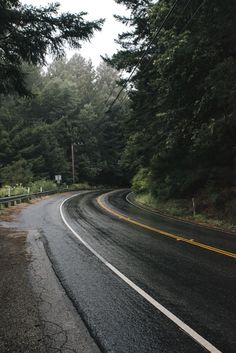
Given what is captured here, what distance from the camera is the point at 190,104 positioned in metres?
18.0

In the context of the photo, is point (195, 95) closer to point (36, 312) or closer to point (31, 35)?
point (31, 35)

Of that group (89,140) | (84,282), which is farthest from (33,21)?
(89,140)

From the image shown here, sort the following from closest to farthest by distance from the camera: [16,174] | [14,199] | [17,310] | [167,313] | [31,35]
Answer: [167,313] < [17,310] < [31,35] < [14,199] < [16,174]

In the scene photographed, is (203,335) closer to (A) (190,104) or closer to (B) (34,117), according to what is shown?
(A) (190,104)

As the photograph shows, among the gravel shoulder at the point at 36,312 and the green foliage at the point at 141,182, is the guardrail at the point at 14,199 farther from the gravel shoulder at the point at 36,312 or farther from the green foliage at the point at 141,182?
the gravel shoulder at the point at 36,312

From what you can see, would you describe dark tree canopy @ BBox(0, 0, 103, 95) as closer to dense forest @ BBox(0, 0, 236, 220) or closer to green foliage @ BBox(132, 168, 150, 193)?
dense forest @ BBox(0, 0, 236, 220)

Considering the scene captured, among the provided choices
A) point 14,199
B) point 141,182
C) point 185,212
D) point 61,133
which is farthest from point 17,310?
point 61,133

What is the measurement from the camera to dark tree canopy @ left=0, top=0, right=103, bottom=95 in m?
12.1

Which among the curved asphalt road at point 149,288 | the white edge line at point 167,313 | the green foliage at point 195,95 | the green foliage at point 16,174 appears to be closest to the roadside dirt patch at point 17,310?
the curved asphalt road at point 149,288

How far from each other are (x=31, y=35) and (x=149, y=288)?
966cm

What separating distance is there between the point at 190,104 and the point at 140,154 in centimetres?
1114

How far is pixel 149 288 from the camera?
6516 mm

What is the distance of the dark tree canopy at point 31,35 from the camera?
12133 mm

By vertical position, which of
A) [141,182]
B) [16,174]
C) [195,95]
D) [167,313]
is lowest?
[167,313]
